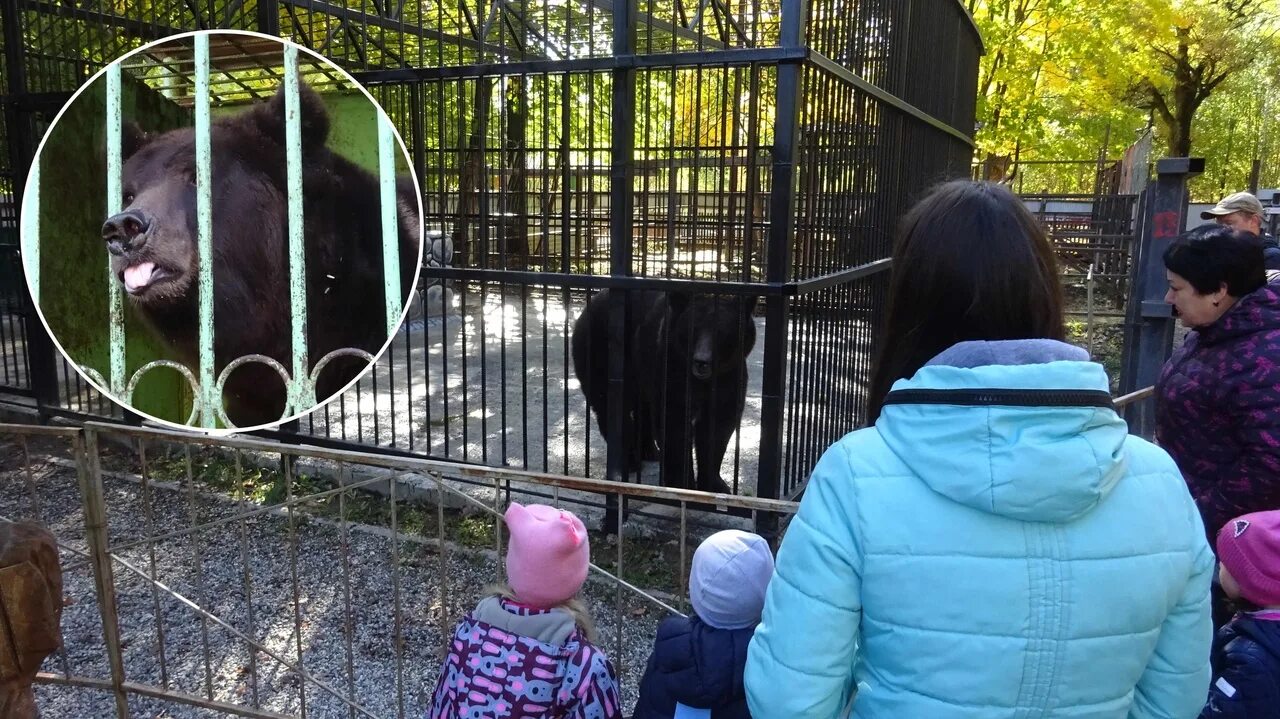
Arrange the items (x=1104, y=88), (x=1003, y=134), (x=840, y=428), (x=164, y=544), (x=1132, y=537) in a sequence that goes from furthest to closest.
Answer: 1. (x=1104, y=88)
2. (x=1003, y=134)
3. (x=840, y=428)
4. (x=164, y=544)
5. (x=1132, y=537)

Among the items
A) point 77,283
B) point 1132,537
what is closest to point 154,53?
point 77,283

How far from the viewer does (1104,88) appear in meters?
17.2

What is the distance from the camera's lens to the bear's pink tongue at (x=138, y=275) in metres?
1.68

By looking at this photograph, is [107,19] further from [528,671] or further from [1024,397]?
[1024,397]

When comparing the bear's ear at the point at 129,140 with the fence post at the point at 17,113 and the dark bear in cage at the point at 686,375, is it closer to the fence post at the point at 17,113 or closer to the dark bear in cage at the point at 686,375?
the dark bear in cage at the point at 686,375

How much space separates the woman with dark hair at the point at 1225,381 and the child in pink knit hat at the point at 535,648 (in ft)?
7.14

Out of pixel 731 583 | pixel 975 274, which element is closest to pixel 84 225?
pixel 731 583

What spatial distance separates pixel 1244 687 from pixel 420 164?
14.6ft

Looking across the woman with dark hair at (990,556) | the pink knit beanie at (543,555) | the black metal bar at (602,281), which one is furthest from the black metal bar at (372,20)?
the woman with dark hair at (990,556)

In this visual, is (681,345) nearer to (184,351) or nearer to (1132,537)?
(184,351)

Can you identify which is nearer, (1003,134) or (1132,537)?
(1132,537)

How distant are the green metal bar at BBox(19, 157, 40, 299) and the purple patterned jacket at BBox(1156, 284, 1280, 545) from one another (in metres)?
3.34

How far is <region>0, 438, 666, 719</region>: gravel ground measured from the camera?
10.8ft

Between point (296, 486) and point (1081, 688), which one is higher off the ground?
point (1081, 688)
